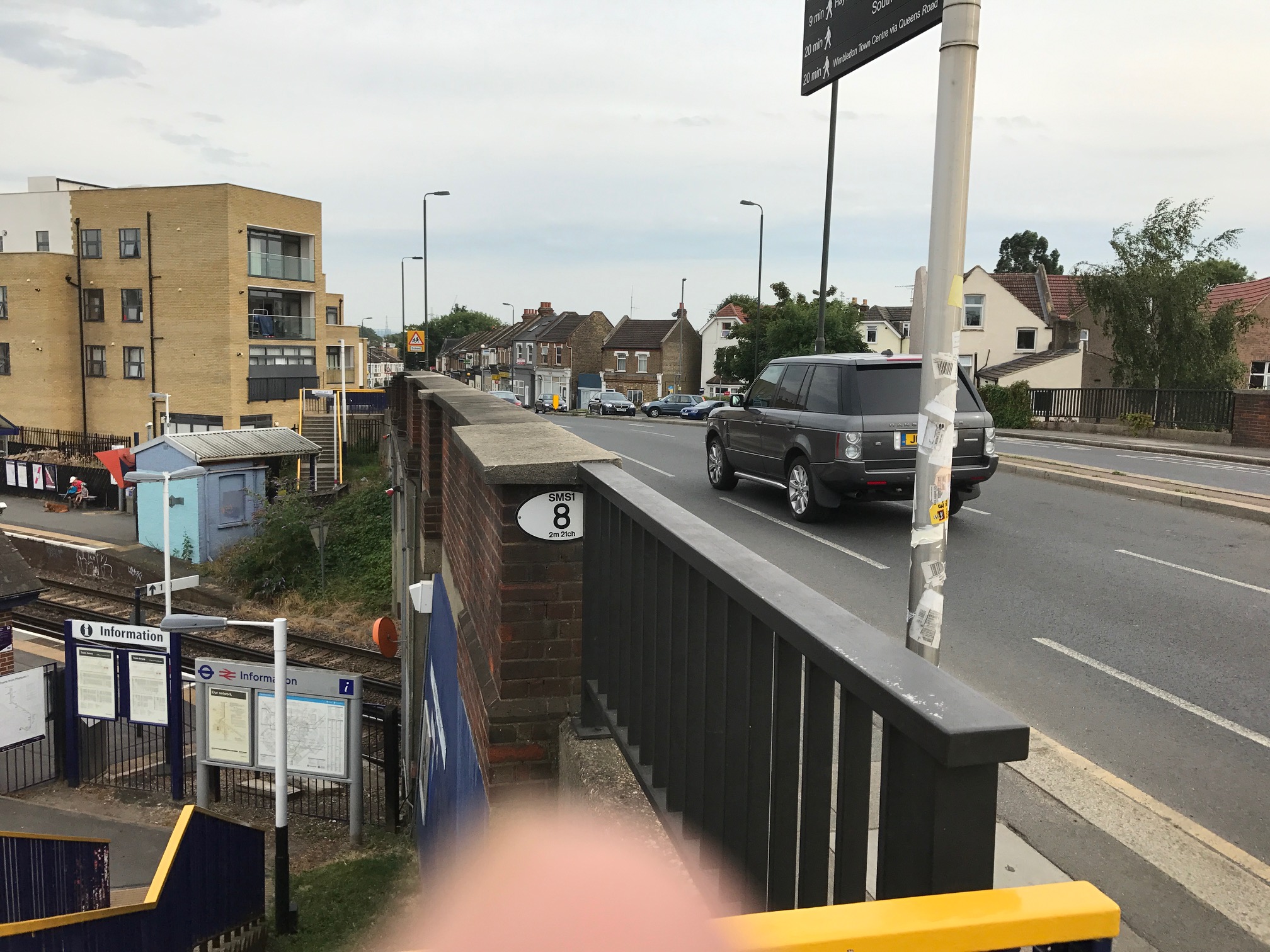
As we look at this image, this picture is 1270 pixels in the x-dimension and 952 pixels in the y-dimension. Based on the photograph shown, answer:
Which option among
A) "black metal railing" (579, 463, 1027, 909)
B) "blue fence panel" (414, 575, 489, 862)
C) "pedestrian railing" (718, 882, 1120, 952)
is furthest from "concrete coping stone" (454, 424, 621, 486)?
"pedestrian railing" (718, 882, 1120, 952)

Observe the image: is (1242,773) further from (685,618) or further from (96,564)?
(96,564)

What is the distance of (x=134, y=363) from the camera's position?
5238 cm

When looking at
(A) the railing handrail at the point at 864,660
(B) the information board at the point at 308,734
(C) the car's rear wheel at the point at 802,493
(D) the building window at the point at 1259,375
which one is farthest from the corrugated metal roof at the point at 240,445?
(D) the building window at the point at 1259,375

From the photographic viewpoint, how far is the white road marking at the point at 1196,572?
327 inches

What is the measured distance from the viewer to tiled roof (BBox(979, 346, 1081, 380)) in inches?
1907

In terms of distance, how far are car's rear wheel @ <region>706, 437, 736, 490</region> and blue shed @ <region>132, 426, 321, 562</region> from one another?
23.5m

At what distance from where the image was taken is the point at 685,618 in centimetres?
263

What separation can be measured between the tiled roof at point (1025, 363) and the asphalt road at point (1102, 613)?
Answer: 124 feet

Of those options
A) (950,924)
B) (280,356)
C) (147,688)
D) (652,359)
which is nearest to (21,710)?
(147,688)

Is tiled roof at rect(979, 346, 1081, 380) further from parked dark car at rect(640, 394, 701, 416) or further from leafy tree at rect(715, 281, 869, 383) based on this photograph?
parked dark car at rect(640, 394, 701, 416)

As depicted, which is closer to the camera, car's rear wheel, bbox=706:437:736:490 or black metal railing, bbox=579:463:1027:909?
black metal railing, bbox=579:463:1027:909

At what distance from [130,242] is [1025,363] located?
153 feet

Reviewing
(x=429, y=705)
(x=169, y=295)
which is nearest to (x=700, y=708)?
(x=429, y=705)

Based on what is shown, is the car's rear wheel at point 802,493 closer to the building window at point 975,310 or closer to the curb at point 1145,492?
the curb at point 1145,492
